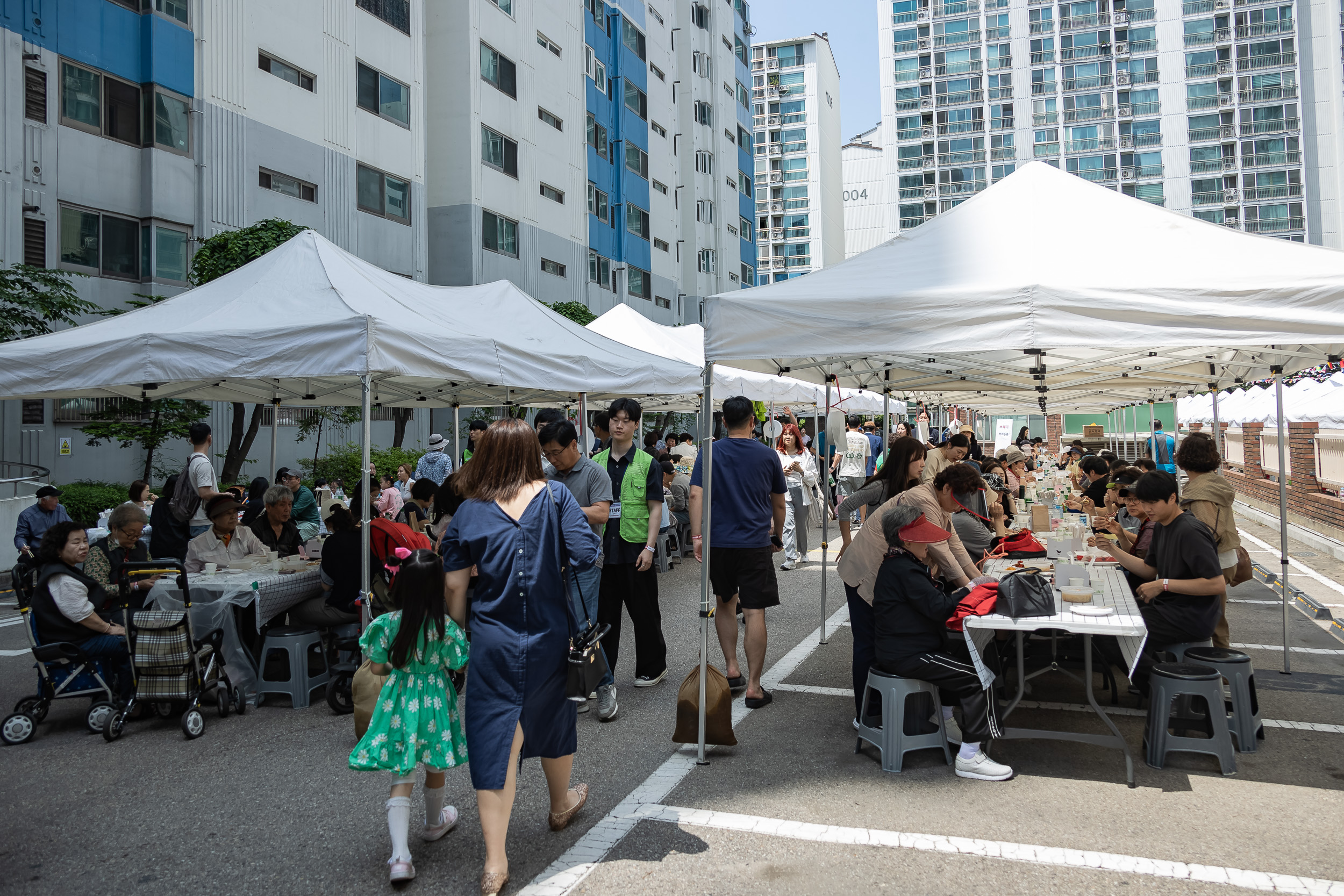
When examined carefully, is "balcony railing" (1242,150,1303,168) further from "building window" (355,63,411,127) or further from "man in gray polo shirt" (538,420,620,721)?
"man in gray polo shirt" (538,420,620,721)

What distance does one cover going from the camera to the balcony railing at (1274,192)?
216 feet

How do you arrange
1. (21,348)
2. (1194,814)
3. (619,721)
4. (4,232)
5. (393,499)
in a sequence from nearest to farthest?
(1194,814) < (619,721) < (21,348) < (393,499) < (4,232)

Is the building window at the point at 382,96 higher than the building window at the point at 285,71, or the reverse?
the building window at the point at 382,96

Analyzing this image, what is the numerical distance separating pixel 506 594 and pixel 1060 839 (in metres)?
2.62

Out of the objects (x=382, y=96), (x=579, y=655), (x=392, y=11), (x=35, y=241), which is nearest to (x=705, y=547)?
(x=579, y=655)

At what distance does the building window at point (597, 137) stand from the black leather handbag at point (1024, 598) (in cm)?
3312

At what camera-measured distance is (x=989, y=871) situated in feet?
11.8

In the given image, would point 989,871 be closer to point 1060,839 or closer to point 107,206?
point 1060,839

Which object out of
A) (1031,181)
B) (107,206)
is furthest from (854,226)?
(1031,181)

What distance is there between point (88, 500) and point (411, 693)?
1316cm

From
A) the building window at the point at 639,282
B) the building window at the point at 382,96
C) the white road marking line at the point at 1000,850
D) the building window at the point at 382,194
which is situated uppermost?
the building window at the point at 382,96

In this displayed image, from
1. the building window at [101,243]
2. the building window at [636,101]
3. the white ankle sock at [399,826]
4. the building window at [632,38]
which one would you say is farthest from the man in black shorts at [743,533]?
the building window at [632,38]

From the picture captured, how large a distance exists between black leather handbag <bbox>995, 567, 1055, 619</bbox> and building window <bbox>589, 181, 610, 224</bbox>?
31.5 metres

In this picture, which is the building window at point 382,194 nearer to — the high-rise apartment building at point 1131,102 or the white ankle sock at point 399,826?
the white ankle sock at point 399,826
